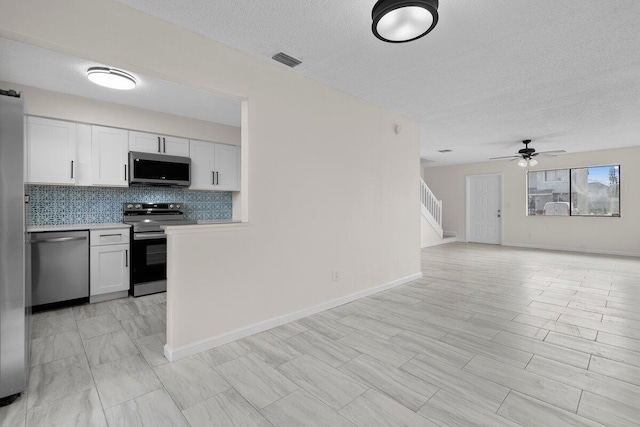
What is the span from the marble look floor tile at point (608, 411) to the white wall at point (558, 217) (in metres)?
7.27

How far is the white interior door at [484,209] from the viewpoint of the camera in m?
8.76

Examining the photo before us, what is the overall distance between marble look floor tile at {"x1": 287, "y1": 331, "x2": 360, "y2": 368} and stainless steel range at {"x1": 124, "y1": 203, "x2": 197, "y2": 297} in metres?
2.41

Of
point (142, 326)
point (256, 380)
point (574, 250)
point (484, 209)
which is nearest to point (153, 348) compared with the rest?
point (142, 326)

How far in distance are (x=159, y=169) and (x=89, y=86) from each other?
1186 mm

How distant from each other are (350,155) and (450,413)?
8.72 feet

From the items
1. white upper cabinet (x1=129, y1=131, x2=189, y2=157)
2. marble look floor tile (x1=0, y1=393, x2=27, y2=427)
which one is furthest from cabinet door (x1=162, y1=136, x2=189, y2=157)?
marble look floor tile (x1=0, y1=393, x2=27, y2=427)

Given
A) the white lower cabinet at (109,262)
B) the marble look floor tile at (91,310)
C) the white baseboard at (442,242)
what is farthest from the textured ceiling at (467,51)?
the white baseboard at (442,242)

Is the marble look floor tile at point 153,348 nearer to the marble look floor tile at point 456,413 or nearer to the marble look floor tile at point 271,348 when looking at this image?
the marble look floor tile at point 271,348

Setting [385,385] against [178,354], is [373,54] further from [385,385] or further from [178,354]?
[178,354]

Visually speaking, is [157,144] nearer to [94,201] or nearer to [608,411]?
[94,201]

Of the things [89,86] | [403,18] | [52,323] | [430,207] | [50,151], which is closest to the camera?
[403,18]

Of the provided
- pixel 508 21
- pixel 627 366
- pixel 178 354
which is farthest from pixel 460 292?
pixel 178 354

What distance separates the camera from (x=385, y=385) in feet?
6.24

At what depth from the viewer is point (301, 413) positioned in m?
1.66
